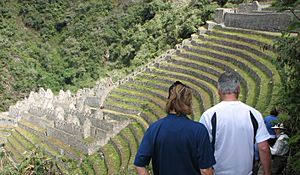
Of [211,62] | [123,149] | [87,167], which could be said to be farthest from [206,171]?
[211,62]

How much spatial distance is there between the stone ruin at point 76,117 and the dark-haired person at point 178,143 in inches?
478

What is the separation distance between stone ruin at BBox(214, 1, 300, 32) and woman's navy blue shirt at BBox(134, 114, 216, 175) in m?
10.6

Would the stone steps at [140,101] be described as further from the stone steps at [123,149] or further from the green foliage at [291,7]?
the green foliage at [291,7]

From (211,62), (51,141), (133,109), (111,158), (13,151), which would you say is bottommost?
(13,151)

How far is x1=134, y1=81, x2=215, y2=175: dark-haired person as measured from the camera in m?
3.16

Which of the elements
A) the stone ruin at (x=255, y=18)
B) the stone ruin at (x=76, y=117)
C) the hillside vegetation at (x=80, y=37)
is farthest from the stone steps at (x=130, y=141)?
the hillside vegetation at (x=80, y=37)

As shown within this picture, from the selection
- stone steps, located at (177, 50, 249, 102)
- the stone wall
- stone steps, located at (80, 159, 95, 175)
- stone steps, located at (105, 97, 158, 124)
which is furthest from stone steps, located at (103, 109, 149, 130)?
the stone wall

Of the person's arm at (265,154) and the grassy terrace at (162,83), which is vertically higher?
the person's arm at (265,154)

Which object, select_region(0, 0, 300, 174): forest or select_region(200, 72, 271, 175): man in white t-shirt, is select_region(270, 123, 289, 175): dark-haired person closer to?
select_region(200, 72, 271, 175): man in white t-shirt

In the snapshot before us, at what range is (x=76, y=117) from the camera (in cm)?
1773

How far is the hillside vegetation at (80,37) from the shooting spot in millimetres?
26438

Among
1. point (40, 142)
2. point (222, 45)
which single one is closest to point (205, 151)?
point (222, 45)

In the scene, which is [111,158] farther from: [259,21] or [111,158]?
[259,21]

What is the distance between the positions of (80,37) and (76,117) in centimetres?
3012
